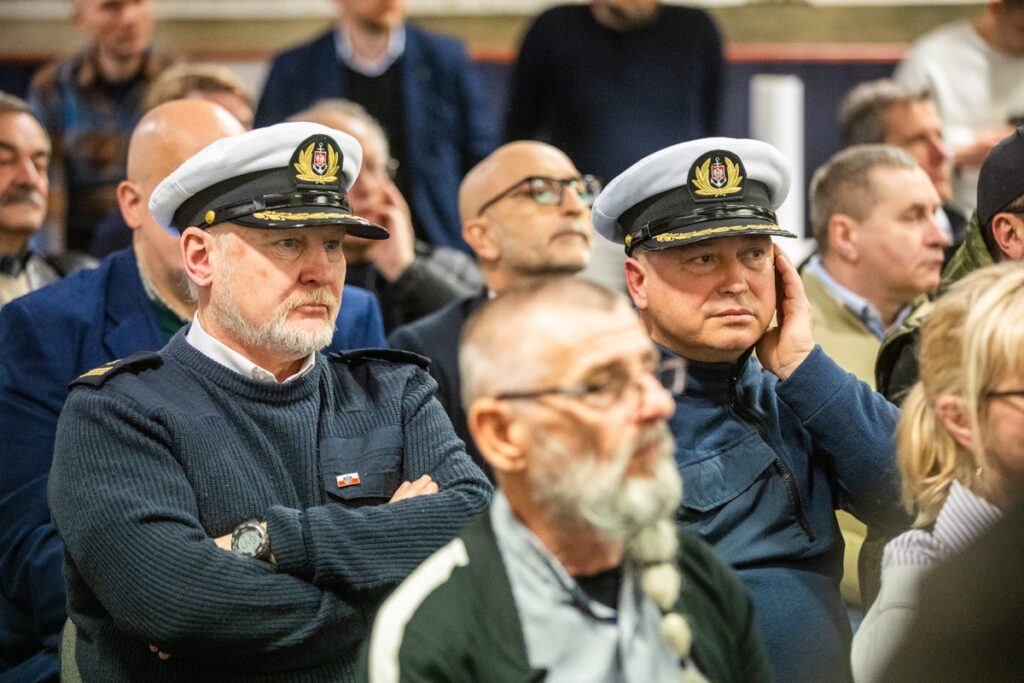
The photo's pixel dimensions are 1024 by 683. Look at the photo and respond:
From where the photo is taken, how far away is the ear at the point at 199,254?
8.37 feet

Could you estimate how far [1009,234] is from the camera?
2895mm

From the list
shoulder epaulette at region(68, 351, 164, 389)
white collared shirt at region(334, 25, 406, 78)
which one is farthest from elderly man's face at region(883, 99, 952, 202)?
shoulder epaulette at region(68, 351, 164, 389)

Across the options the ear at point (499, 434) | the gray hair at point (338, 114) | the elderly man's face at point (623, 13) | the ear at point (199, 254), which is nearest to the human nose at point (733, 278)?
the ear at point (499, 434)

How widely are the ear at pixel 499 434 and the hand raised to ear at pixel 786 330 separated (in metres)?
0.81

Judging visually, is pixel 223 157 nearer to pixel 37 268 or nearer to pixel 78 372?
pixel 78 372

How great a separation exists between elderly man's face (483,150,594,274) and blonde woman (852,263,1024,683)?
1628mm

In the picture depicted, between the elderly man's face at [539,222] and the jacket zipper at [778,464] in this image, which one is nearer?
the jacket zipper at [778,464]

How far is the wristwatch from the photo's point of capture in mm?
2285

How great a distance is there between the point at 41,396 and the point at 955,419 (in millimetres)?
1679

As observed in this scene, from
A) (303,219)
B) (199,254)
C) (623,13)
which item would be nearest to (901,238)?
(623,13)

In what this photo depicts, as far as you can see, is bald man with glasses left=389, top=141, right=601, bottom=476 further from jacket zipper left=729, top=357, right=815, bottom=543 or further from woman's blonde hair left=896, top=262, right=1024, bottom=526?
woman's blonde hair left=896, top=262, right=1024, bottom=526

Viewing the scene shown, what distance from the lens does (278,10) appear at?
6621mm

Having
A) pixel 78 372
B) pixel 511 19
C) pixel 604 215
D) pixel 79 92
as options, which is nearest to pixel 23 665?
pixel 78 372

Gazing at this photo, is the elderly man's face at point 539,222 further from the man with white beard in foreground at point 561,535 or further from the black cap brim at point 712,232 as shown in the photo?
the man with white beard in foreground at point 561,535
